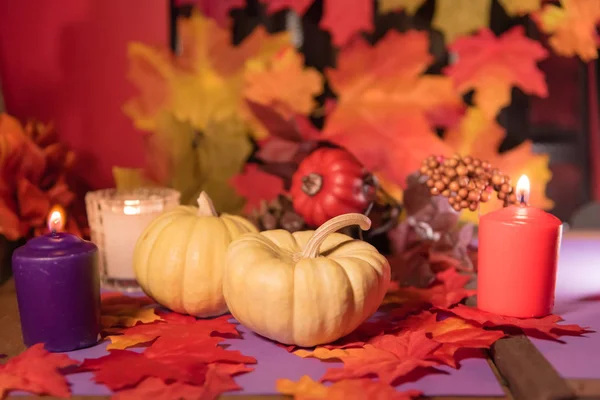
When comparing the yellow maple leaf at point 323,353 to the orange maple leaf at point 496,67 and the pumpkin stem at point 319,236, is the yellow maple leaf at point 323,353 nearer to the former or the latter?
the pumpkin stem at point 319,236

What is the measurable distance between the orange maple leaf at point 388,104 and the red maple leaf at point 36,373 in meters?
0.73

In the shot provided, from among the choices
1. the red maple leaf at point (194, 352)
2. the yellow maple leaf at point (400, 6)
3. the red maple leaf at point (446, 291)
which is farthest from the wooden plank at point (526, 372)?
the yellow maple leaf at point (400, 6)

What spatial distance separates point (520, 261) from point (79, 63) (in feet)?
2.98

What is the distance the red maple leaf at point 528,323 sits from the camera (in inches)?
31.7

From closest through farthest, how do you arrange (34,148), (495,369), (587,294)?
1. (495,369)
2. (587,294)
3. (34,148)

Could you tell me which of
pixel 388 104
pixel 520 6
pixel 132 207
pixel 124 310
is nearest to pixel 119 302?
pixel 124 310

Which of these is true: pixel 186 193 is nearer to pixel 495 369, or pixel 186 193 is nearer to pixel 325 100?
pixel 325 100

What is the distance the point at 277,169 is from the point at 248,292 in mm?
509

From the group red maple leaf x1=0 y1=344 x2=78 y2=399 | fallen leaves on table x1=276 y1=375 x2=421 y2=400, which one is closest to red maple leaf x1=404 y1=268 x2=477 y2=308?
fallen leaves on table x1=276 y1=375 x2=421 y2=400

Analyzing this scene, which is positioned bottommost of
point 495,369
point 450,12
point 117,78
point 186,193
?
point 495,369

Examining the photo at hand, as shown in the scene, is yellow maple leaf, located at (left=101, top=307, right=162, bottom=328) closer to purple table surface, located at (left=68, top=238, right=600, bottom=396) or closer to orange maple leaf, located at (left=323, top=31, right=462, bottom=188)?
purple table surface, located at (left=68, top=238, right=600, bottom=396)

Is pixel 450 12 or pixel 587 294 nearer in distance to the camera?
pixel 587 294

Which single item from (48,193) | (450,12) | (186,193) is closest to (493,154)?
(450,12)

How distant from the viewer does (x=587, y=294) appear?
Result: 96 centimetres
